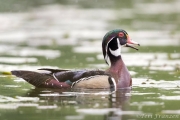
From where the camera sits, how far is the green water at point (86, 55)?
13.1 m

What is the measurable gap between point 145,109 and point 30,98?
2.56m

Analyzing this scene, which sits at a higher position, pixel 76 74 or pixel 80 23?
pixel 80 23

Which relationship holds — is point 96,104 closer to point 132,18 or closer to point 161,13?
point 132,18

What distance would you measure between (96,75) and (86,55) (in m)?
6.17

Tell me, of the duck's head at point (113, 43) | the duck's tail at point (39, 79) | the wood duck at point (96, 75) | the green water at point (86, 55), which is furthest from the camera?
the duck's head at point (113, 43)

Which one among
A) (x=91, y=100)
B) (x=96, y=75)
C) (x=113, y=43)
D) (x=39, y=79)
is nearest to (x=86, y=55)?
(x=113, y=43)

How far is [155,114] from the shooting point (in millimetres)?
12609

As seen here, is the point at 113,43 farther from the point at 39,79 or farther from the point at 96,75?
the point at 39,79

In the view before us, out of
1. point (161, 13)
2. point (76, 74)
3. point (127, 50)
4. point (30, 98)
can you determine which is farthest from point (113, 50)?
point (161, 13)

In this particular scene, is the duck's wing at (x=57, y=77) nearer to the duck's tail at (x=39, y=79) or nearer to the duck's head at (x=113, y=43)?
the duck's tail at (x=39, y=79)

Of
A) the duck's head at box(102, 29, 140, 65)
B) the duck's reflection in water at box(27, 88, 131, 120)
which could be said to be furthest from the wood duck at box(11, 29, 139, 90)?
the duck's reflection in water at box(27, 88, 131, 120)

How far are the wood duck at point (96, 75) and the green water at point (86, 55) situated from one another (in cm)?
21

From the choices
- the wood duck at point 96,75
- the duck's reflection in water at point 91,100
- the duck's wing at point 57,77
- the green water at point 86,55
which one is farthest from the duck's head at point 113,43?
the duck's reflection in water at point 91,100

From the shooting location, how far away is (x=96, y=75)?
607 inches
